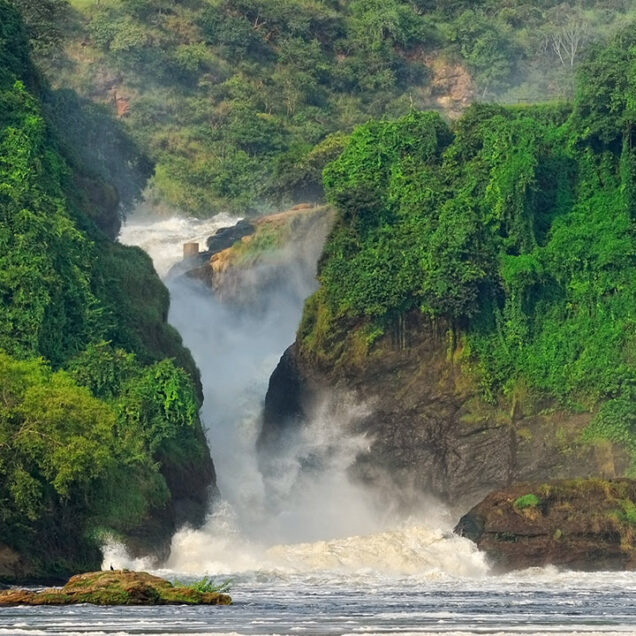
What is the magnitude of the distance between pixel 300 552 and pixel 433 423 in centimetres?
1293

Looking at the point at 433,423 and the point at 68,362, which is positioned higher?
the point at 433,423

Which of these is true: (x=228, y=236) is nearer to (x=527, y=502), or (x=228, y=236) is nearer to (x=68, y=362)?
(x=68, y=362)

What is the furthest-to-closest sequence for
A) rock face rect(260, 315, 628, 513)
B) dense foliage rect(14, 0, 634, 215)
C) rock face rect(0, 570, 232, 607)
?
dense foliage rect(14, 0, 634, 215) < rock face rect(260, 315, 628, 513) < rock face rect(0, 570, 232, 607)

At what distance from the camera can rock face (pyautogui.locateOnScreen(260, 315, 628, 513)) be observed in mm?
90688

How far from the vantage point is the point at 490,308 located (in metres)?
94.8

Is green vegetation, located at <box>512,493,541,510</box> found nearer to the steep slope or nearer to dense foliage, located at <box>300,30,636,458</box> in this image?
the steep slope

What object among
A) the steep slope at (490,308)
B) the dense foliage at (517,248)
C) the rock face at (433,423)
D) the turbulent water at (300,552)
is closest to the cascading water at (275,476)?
the turbulent water at (300,552)

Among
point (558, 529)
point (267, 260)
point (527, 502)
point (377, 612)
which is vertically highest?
point (267, 260)

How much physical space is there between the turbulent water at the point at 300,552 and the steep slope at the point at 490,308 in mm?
1614

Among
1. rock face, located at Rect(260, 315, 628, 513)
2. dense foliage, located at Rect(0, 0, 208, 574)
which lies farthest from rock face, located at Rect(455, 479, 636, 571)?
dense foliage, located at Rect(0, 0, 208, 574)

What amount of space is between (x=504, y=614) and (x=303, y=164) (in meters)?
67.9

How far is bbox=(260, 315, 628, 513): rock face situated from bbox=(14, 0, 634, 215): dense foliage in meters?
42.6

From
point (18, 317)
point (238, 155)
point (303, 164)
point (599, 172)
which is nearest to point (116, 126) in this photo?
point (303, 164)

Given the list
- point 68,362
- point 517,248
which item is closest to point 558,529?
point 68,362
